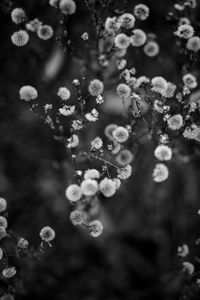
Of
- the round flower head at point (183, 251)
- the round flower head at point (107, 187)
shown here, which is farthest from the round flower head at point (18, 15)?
the round flower head at point (183, 251)

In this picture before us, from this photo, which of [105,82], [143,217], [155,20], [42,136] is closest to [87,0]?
[105,82]

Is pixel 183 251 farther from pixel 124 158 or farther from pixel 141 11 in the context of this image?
pixel 141 11

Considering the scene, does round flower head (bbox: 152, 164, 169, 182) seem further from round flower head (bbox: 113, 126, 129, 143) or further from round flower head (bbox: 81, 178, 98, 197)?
round flower head (bbox: 81, 178, 98, 197)

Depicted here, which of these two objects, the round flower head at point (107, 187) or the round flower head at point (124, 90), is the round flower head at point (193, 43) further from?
the round flower head at point (107, 187)

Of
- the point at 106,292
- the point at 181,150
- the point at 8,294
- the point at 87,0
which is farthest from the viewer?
the point at 106,292

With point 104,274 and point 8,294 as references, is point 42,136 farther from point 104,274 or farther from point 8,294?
point 8,294

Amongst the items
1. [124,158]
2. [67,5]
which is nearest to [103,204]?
[124,158]

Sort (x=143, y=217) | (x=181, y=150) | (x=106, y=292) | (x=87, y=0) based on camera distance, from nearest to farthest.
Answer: (x=87, y=0)
(x=181, y=150)
(x=106, y=292)
(x=143, y=217)
